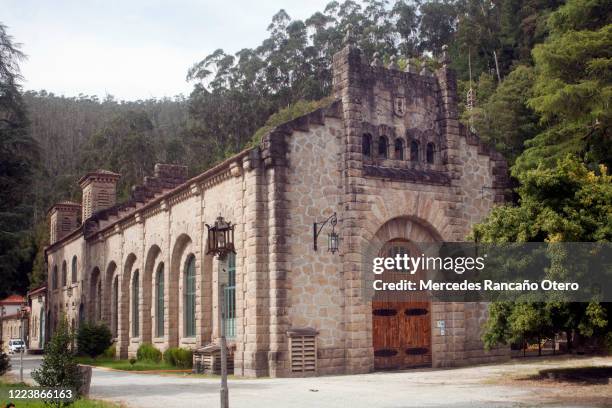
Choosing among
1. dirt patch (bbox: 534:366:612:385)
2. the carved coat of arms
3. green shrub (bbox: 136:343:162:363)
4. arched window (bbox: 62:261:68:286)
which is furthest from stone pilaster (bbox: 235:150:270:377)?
arched window (bbox: 62:261:68:286)

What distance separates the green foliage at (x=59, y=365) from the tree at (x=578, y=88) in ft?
69.4

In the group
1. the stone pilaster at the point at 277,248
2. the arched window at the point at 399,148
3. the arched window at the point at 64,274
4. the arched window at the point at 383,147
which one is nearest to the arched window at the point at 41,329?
the arched window at the point at 64,274

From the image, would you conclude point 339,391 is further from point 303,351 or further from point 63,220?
point 63,220

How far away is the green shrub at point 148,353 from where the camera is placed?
2938 centimetres

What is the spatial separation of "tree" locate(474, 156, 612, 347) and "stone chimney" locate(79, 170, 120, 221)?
30.4 m

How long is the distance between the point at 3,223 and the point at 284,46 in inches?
2268

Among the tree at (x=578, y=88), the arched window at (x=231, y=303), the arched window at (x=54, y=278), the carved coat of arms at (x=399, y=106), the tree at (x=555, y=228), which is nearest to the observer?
the tree at (x=555, y=228)

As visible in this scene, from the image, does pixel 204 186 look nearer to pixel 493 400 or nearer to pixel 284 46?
pixel 493 400

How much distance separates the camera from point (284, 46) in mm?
79812

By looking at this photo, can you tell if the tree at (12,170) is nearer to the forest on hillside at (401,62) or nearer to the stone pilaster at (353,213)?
the forest on hillside at (401,62)

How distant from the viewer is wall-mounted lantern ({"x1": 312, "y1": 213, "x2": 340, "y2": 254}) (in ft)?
71.7

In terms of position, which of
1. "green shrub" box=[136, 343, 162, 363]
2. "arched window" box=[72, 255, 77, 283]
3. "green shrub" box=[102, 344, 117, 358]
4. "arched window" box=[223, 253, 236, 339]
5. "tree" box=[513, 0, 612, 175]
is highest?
"tree" box=[513, 0, 612, 175]

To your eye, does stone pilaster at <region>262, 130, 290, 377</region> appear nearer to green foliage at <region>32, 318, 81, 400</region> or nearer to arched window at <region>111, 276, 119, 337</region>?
green foliage at <region>32, 318, 81, 400</region>

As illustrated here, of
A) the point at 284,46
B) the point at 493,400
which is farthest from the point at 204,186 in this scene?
the point at 284,46
